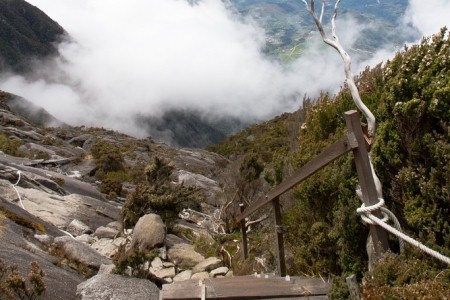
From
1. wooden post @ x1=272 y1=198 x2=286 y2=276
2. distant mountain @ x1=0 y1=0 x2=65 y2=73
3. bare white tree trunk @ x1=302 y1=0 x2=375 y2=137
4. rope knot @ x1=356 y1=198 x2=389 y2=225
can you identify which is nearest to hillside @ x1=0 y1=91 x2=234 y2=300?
wooden post @ x1=272 y1=198 x2=286 y2=276

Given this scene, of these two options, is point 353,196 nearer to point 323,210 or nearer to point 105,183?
point 323,210

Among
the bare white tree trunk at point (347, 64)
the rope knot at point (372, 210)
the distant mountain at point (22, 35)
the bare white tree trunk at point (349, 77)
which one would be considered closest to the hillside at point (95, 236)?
the rope knot at point (372, 210)

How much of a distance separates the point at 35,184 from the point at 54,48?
162 meters

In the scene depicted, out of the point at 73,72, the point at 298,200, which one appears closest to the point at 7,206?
the point at 298,200

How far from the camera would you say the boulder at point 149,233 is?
11.5 m

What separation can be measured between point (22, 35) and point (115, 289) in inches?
6310

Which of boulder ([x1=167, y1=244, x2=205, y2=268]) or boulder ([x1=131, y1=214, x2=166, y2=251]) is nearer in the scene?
boulder ([x1=167, y1=244, x2=205, y2=268])

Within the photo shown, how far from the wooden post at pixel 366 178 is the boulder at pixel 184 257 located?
24.6ft

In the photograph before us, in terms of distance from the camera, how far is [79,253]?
31.5ft

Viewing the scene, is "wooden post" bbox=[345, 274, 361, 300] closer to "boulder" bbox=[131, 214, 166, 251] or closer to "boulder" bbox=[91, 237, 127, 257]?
"boulder" bbox=[131, 214, 166, 251]

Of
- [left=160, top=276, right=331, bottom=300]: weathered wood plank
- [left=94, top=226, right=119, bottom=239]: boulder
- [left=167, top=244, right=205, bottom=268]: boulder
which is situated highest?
[left=94, top=226, right=119, bottom=239]: boulder

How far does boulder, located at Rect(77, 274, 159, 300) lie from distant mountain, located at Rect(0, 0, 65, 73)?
502ft

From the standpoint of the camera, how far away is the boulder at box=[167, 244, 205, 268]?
10.7 m

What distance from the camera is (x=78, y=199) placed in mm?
18875
